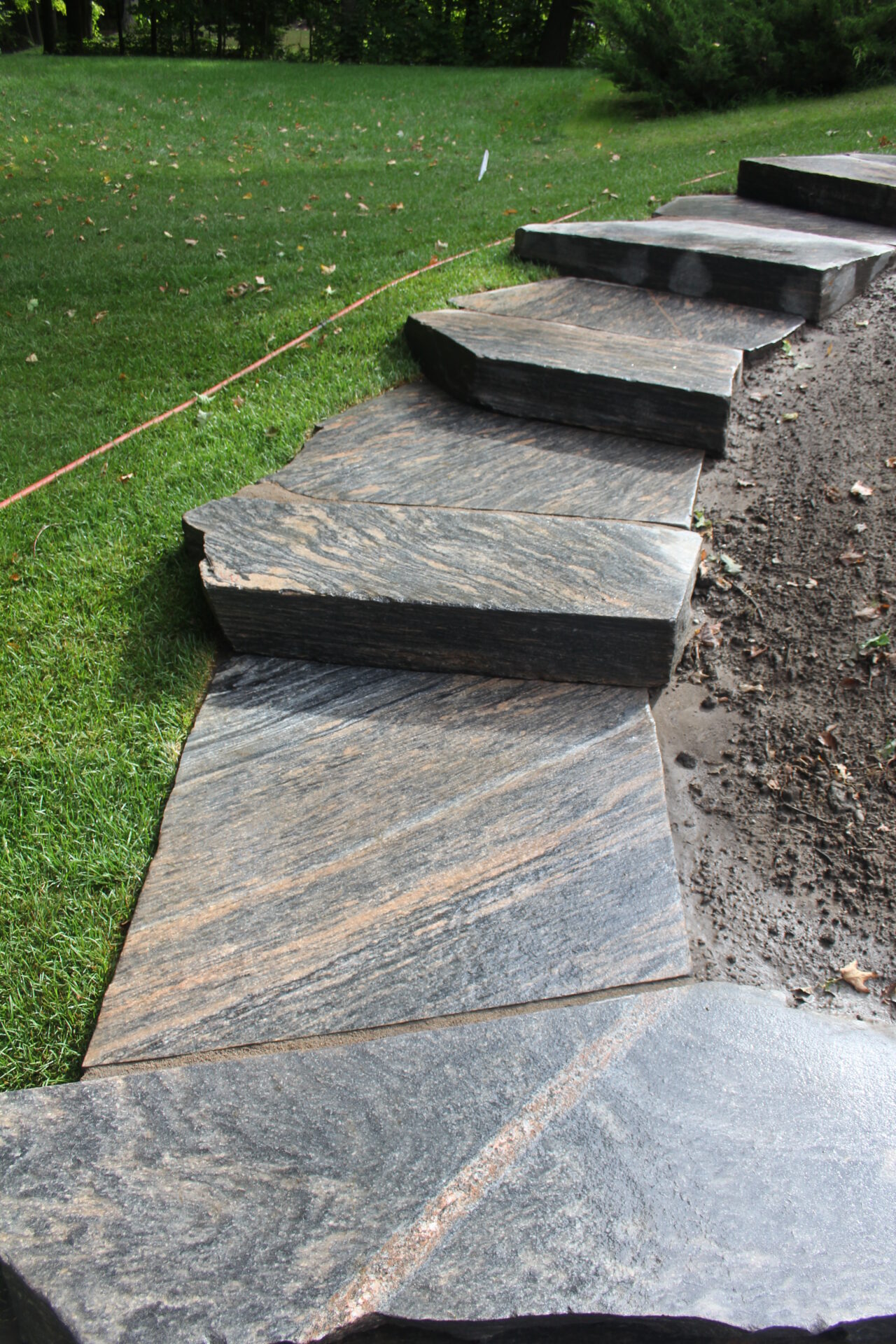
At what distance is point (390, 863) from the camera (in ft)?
6.50

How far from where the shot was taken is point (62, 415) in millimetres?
3777

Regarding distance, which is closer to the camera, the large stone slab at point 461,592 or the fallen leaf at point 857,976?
the fallen leaf at point 857,976

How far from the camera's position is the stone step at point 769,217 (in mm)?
4406

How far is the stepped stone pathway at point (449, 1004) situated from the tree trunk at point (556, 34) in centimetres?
1916

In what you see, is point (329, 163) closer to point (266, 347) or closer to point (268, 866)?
point (266, 347)

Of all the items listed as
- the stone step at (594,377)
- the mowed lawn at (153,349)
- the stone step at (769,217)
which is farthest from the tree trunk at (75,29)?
the stone step at (594,377)

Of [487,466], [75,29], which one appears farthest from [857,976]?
[75,29]

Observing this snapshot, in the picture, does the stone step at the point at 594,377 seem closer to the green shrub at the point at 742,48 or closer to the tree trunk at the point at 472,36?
the green shrub at the point at 742,48

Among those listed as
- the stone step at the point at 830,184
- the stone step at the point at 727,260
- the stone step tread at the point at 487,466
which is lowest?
the stone step tread at the point at 487,466

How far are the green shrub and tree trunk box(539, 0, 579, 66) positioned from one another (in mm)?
8686

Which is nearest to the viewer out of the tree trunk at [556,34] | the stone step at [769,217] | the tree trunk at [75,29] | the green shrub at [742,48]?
the stone step at [769,217]

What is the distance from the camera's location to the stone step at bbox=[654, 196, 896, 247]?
4406 mm

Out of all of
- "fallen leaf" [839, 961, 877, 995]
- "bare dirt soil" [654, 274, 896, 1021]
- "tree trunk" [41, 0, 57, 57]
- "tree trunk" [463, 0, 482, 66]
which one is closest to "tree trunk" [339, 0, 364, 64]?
"tree trunk" [463, 0, 482, 66]

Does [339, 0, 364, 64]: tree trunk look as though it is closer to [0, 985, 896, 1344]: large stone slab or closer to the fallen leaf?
the fallen leaf
